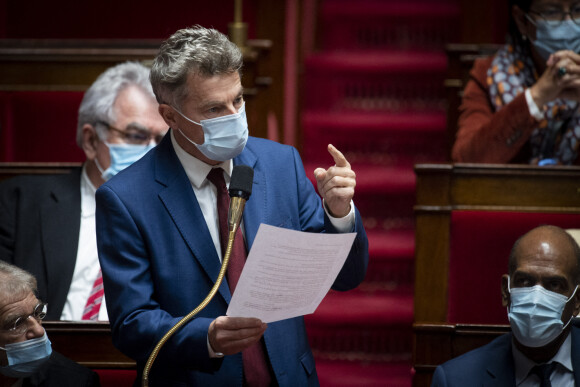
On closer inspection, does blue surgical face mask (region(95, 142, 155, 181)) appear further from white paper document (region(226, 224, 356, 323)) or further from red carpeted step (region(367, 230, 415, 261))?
white paper document (region(226, 224, 356, 323))

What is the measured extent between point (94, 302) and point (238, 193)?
625 mm

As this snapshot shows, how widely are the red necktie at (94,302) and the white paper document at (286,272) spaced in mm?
609

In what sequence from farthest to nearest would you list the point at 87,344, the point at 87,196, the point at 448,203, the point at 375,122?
the point at 375,122, the point at 87,196, the point at 448,203, the point at 87,344

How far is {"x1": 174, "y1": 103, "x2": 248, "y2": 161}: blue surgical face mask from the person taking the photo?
0.99 m

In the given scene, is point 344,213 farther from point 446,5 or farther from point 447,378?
point 446,5

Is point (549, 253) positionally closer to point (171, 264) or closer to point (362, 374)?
point (171, 264)

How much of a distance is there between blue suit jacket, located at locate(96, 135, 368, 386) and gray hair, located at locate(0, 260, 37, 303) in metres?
0.20

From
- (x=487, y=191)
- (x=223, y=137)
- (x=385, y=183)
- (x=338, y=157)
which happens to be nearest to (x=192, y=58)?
(x=223, y=137)

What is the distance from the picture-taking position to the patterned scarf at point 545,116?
1.60 meters

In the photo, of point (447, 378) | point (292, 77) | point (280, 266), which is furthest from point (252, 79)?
point (280, 266)

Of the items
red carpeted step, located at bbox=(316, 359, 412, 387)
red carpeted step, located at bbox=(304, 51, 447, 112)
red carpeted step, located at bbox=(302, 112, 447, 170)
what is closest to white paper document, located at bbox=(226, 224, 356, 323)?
red carpeted step, located at bbox=(316, 359, 412, 387)

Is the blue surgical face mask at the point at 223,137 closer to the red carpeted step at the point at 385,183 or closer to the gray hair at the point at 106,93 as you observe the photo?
the gray hair at the point at 106,93

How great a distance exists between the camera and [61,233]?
4.83 feet

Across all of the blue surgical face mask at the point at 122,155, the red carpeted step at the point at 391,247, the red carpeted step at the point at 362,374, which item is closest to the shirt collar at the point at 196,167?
the blue surgical face mask at the point at 122,155
